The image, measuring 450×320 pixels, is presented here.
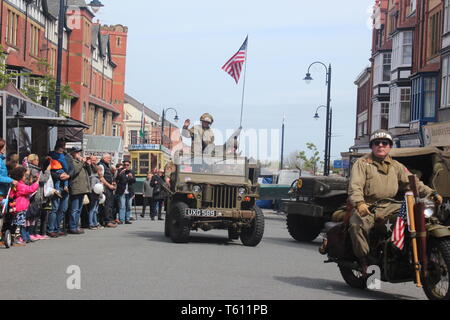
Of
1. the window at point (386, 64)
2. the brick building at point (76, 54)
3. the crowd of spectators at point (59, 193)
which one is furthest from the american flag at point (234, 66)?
the window at point (386, 64)

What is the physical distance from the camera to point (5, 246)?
1448 centimetres

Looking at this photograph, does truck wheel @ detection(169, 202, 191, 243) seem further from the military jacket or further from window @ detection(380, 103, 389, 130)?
window @ detection(380, 103, 389, 130)

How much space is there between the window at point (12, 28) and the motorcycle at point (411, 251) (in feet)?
146

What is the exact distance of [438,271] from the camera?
8.09m

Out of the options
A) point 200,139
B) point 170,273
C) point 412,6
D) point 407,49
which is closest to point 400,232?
point 170,273

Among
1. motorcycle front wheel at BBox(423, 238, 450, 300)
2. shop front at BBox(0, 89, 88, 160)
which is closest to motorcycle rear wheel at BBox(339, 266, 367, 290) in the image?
motorcycle front wheel at BBox(423, 238, 450, 300)

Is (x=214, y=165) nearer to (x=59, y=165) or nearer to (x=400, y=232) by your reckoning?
(x=59, y=165)

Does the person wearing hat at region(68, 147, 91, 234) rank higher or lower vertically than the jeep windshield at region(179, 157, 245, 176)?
lower

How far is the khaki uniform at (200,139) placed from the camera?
17625 millimetres

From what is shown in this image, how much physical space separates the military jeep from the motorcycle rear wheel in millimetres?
6212

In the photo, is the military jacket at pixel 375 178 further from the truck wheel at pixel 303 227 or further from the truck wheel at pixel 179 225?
the truck wheel at pixel 303 227

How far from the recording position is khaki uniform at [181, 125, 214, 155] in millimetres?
17625

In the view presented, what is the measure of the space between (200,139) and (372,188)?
9.13 metres
